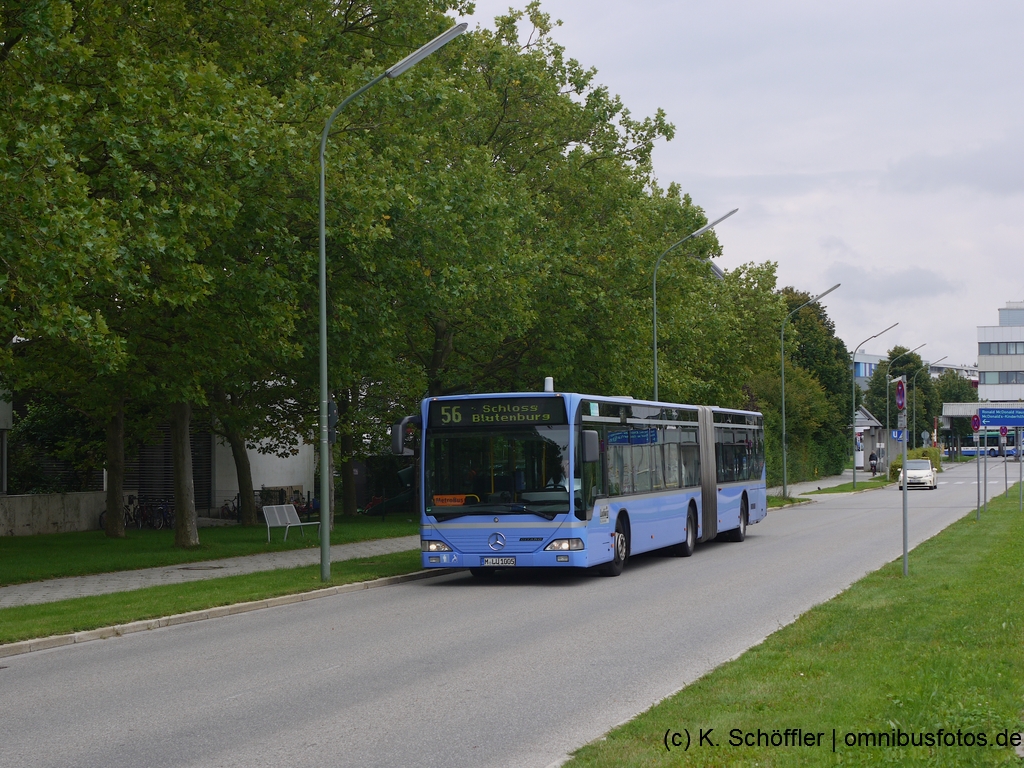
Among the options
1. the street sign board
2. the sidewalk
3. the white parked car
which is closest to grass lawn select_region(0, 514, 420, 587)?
the street sign board

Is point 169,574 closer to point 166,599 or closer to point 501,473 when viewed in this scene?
point 166,599

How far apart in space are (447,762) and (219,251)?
16.3m

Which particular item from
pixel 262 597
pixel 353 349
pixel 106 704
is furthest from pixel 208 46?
pixel 106 704

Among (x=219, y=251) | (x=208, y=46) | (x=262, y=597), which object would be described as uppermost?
(x=208, y=46)

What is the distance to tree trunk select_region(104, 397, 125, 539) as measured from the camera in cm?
3044

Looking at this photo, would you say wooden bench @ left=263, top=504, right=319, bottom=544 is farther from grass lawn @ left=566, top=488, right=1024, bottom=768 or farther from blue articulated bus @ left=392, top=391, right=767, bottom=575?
grass lawn @ left=566, top=488, right=1024, bottom=768

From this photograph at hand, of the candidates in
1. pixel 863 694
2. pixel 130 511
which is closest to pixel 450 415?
pixel 863 694

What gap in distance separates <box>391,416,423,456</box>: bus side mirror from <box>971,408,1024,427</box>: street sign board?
20601 millimetres

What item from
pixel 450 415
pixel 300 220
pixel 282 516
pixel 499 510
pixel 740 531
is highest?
pixel 300 220

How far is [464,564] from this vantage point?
18.8 metres

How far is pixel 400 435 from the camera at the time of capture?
746 inches

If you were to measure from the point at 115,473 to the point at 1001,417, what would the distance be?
23508 mm

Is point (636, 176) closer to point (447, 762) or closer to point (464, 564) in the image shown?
point (464, 564)

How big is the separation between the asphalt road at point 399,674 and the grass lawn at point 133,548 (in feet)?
A: 21.0
